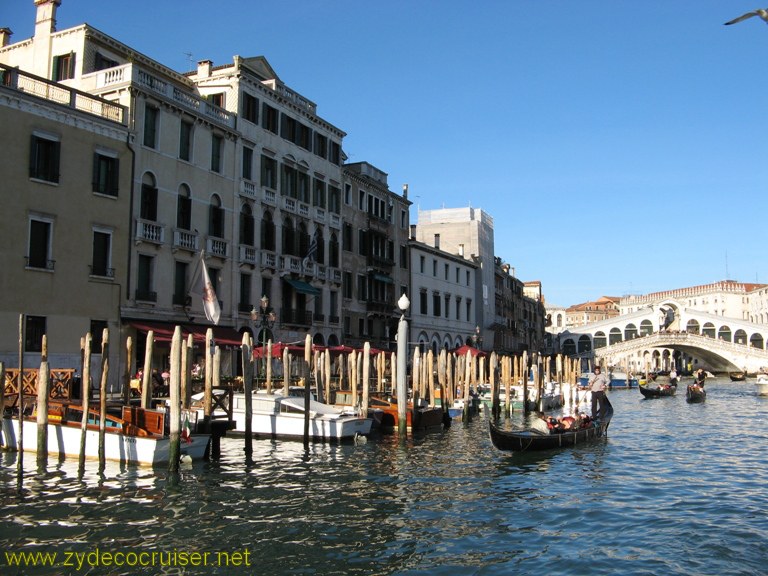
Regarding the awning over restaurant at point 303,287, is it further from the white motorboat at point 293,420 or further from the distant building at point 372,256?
the white motorboat at point 293,420

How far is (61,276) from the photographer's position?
881 inches

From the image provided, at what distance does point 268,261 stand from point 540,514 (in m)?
21.4

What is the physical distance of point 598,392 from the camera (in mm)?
20531

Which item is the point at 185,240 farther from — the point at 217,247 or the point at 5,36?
the point at 5,36

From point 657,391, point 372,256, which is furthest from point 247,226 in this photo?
point 657,391

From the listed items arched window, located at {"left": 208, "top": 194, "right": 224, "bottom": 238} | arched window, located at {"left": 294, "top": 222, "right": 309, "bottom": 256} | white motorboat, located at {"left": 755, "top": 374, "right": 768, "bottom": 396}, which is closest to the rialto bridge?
white motorboat, located at {"left": 755, "top": 374, "right": 768, "bottom": 396}

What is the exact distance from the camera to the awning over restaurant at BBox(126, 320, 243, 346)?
24.0m

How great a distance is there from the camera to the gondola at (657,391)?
145 ft

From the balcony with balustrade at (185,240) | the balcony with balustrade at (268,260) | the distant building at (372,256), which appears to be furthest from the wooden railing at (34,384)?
the distant building at (372,256)

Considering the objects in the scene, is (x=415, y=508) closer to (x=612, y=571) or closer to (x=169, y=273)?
(x=612, y=571)

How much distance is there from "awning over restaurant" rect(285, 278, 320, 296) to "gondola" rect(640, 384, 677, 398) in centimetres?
2156

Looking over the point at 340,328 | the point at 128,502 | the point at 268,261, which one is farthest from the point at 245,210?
the point at 128,502

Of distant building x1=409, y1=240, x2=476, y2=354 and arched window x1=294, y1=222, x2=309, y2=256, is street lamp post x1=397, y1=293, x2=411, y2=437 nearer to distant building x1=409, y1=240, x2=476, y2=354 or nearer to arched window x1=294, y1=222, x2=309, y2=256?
Answer: arched window x1=294, y1=222, x2=309, y2=256

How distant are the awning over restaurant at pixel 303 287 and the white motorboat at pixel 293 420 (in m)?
12.5
